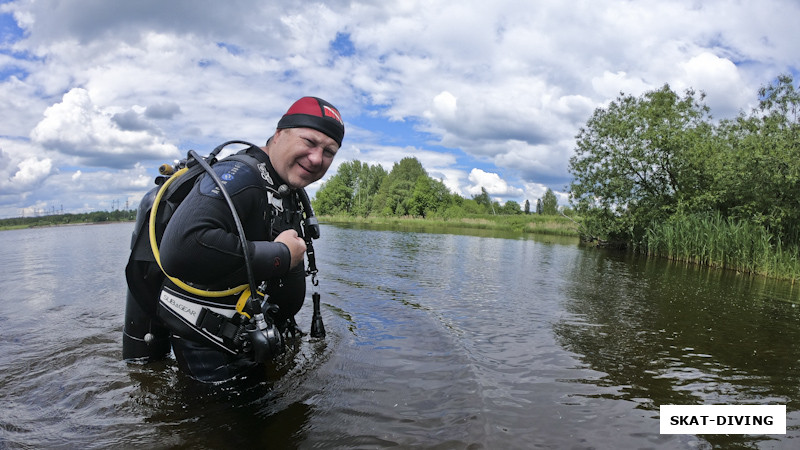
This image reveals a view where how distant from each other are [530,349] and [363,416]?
3.03 m

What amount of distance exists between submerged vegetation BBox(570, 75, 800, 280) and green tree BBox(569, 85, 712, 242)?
0.20 feet

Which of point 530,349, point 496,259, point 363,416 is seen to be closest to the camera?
point 363,416

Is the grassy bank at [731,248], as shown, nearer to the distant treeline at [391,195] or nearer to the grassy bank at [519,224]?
the grassy bank at [519,224]

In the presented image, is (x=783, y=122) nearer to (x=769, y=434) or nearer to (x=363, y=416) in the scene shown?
(x=769, y=434)

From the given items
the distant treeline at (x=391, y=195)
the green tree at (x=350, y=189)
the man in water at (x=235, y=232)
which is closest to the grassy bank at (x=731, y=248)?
the man in water at (x=235, y=232)

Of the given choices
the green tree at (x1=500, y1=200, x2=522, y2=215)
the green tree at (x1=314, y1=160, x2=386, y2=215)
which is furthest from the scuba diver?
the green tree at (x1=500, y1=200, x2=522, y2=215)

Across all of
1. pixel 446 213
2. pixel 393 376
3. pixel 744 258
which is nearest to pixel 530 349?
pixel 393 376

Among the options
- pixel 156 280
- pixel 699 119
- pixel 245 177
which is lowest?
pixel 156 280

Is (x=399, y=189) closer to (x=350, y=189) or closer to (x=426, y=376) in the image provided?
(x=350, y=189)

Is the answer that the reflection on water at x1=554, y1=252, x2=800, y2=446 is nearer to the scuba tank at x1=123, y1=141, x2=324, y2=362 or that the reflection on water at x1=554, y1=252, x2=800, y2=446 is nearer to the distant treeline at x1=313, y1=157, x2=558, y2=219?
the scuba tank at x1=123, y1=141, x2=324, y2=362

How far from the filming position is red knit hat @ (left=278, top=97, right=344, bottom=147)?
291 cm

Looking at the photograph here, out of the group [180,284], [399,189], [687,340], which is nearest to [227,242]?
[180,284]

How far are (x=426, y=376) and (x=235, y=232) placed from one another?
9.39ft

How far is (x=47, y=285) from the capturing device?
1030 cm
